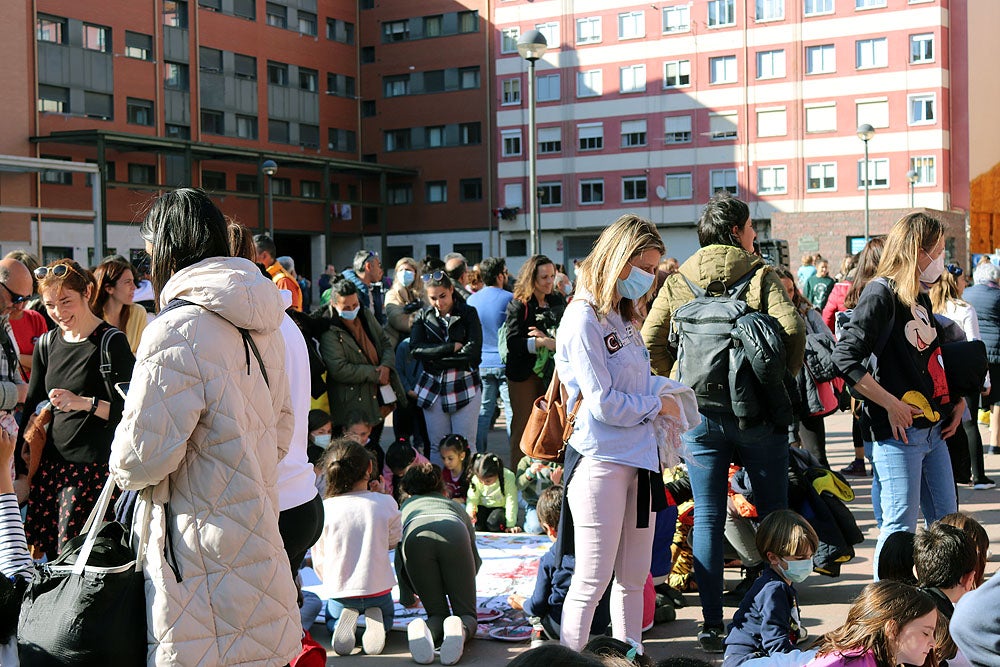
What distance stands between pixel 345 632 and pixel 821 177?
154ft

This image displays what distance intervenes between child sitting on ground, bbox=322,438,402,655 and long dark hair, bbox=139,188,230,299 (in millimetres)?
2753

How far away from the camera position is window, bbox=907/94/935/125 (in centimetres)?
4775

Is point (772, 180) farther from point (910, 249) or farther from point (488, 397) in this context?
point (910, 249)

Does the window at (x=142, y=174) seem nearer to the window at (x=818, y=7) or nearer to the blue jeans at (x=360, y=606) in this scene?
the window at (x=818, y=7)

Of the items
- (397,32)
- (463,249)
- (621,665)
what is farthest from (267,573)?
(397,32)

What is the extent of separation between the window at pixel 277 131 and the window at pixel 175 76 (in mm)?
5338

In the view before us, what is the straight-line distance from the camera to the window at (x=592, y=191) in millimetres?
55250

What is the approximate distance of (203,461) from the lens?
344 centimetres

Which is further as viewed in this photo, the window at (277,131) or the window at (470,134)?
the window at (470,134)

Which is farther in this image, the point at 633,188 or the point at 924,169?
the point at 633,188

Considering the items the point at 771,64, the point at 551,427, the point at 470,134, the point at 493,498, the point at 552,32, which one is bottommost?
the point at 493,498

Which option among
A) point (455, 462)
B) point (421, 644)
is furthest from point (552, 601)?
point (455, 462)

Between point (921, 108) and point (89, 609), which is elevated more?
point (921, 108)


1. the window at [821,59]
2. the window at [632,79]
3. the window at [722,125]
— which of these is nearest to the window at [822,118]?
the window at [821,59]
